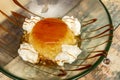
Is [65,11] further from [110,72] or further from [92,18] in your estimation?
[110,72]

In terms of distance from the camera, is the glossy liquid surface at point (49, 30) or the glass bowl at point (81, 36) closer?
the glass bowl at point (81, 36)

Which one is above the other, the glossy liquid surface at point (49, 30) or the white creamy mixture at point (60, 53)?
the glossy liquid surface at point (49, 30)

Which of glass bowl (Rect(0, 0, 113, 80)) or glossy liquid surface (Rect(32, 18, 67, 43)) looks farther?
glossy liquid surface (Rect(32, 18, 67, 43))

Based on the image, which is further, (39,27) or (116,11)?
(116,11)

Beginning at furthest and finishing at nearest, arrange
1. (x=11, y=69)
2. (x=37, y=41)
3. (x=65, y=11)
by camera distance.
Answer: (x=65, y=11) < (x=37, y=41) < (x=11, y=69)

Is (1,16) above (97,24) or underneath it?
above

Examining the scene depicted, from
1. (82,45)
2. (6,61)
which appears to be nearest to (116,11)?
(82,45)

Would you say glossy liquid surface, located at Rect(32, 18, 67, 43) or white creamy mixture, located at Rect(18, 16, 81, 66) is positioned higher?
glossy liquid surface, located at Rect(32, 18, 67, 43)

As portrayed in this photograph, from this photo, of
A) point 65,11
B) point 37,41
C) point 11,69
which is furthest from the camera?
point 65,11
